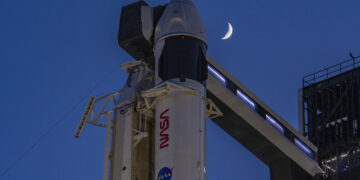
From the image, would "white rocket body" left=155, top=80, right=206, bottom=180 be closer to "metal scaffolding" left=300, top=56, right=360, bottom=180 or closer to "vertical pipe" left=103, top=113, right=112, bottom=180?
"vertical pipe" left=103, top=113, right=112, bottom=180

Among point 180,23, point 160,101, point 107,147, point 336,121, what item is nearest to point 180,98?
point 160,101

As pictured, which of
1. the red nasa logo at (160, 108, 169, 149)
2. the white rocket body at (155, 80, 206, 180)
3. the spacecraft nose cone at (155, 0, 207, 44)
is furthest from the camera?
the spacecraft nose cone at (155, 0, 207, 44)

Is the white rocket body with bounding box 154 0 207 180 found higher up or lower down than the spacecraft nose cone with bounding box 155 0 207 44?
lower down

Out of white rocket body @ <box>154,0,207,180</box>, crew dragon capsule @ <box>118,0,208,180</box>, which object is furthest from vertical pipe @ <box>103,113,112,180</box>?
white rocket body @ <box>154,0,207,180</box>

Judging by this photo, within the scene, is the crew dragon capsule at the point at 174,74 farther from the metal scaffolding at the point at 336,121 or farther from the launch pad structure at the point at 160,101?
the metal scaffolding at the point at 336,121

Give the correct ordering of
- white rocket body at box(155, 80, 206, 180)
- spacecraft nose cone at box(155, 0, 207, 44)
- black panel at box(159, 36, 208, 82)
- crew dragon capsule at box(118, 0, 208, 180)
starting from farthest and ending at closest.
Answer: spacecraft nose cone at box(155, 0, 207, 44)
black panel at box(159, 36, 208, 82)
crew dragon capsule at box(118, 0, 208, 180)
white rocket body at box(155, 80, 206, 180)

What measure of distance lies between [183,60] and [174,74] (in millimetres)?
559

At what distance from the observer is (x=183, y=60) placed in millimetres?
24844

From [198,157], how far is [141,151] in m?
2.80

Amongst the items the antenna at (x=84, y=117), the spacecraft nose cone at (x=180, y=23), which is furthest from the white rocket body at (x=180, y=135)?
the antenna at (x=84, y=117)

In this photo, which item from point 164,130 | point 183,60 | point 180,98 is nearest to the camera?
point 164,130

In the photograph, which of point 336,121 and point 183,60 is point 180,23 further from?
point 336,121

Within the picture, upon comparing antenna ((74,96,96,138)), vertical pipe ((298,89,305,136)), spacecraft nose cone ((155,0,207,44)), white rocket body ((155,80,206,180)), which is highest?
vertical pipe ((298,89,305,136))

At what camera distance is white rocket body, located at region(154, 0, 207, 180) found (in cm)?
2308
